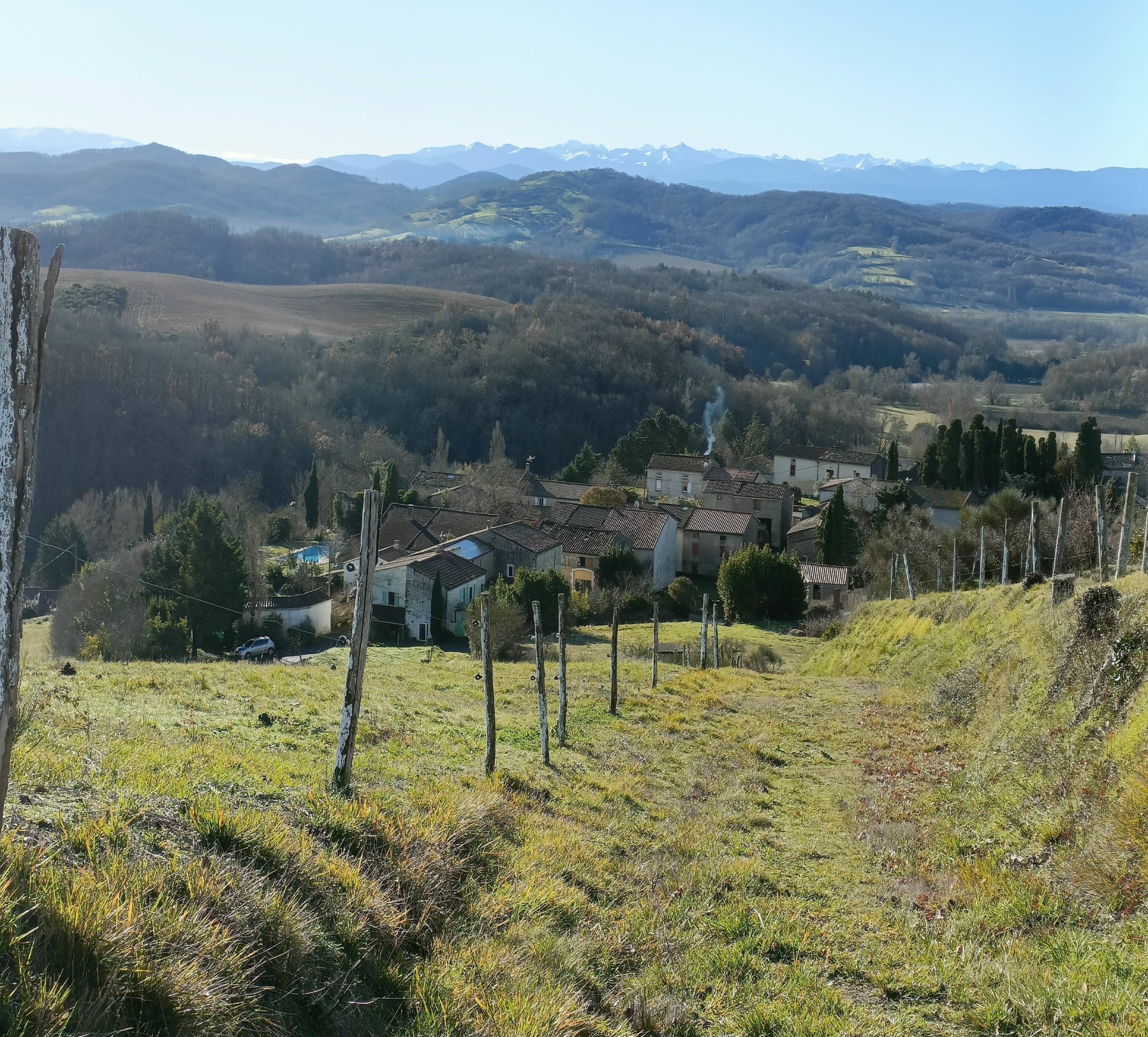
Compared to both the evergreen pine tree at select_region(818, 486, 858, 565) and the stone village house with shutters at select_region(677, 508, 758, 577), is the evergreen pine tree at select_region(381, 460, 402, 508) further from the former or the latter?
the evergreen pine tree at select_region(818, 486, 858, 565)

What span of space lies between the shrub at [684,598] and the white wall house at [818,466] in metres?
27.7

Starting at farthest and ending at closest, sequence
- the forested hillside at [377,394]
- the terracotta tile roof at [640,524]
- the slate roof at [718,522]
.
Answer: the forested hillside at [377,394], the slate roof at [718,522], the terracotta tile roof at [640,524]

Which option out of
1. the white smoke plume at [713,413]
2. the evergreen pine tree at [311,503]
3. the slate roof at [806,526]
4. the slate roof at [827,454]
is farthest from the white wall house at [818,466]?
the evergreen pine tree at [311,503]

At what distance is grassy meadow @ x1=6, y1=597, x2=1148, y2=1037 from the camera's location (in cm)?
456

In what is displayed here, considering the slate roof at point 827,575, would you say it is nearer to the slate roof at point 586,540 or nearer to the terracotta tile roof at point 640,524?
the terracotta tile roof at point 640,524

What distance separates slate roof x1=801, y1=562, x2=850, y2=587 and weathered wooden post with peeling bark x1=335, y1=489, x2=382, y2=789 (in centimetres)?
3802

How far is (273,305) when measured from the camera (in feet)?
482

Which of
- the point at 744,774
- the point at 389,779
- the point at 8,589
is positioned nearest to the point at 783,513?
the point at 744,774

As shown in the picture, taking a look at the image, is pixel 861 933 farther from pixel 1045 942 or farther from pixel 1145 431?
pixel 1145 431

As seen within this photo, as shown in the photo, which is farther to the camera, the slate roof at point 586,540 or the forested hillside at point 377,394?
the forested hillside at point 377,394

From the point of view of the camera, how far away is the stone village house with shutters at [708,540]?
179ft

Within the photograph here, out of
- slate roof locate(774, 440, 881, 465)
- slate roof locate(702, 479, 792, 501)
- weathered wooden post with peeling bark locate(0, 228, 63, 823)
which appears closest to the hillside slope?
slate roof locate(774, 440, 881, 465)

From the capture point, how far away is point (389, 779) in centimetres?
935

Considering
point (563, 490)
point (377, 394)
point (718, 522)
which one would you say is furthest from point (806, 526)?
point (377, 394)
